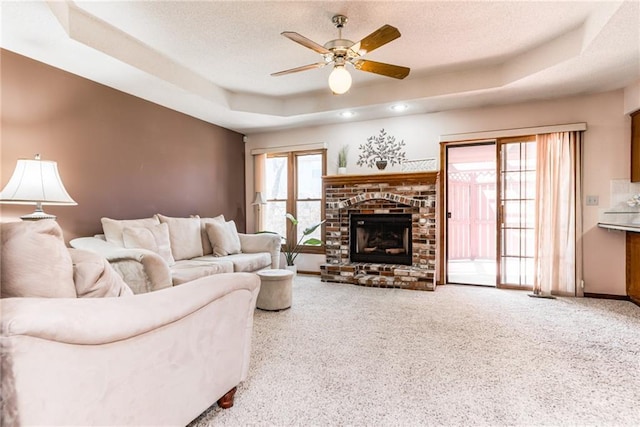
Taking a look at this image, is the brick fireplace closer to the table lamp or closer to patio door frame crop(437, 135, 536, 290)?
patio door frame crop(437, 135, 536, 290)

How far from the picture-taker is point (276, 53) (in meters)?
3.52

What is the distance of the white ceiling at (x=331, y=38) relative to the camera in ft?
8.77

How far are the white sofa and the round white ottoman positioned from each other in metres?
1.72

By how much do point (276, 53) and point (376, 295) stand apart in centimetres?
301

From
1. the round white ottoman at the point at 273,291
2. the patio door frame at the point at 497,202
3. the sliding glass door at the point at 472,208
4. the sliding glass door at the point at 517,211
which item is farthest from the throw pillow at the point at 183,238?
the sliding glass door at the point at 472,208

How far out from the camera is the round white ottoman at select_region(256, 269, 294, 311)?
342cm

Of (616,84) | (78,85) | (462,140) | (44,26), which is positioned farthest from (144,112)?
(616,84)

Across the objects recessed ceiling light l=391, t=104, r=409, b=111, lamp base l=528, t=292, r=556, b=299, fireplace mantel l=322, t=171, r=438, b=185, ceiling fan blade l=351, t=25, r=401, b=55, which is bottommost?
lamp base l=528, t=292, r=556, b=299

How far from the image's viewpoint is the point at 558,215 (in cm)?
413

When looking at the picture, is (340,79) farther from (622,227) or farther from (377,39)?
(622,227)

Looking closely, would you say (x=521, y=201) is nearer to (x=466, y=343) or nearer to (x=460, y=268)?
(x=460, y=268)

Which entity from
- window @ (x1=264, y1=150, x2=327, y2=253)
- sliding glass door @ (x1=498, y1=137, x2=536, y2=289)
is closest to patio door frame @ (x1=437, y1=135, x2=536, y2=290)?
sliding glass door @ (x1=498, y1=137, x2=536, y2=289)

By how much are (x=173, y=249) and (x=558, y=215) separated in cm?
464

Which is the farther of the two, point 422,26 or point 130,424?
point 422,26
